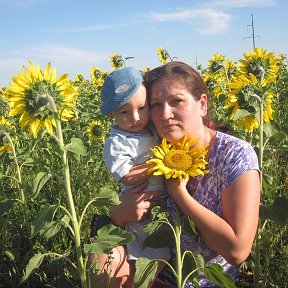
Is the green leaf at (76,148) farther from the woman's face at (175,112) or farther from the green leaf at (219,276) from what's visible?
the green leaf at (219,276)

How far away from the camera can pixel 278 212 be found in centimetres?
191

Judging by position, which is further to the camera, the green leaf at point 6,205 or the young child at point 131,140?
the green leaf at point 6,205

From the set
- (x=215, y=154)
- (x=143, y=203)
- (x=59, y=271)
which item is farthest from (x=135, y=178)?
(x=59, y=271)

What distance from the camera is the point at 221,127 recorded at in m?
2.04

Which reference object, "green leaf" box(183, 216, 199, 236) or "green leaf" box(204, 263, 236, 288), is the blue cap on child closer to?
"green leaf" box(183, 216, 199, 236)

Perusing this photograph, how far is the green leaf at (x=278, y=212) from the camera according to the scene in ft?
6.23

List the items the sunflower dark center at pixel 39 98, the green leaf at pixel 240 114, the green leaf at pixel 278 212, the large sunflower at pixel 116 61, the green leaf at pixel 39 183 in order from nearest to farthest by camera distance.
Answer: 1. the green leaf at pixel 39 183
2. the sunflower dark center at pixel 39 98
3. the green leaf at pixel 278 212
4. the green leaf at pixel 240 114
5. the large sunflower at pixel 116 61

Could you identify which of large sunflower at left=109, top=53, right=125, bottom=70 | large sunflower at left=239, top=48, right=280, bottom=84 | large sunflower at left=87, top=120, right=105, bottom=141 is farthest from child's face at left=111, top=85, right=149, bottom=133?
large sunflower at left=109, top=53, right=125, bottom=70

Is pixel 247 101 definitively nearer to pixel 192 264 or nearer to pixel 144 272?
pixel 192 264

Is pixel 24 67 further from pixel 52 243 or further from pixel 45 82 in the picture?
pixel 52 243

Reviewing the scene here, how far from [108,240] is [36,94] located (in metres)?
0.63

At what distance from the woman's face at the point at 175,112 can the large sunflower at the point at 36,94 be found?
360 millimetres


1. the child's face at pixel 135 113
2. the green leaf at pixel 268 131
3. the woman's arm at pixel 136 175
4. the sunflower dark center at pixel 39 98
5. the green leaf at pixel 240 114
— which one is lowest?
the woman's arm at pixel 136 175

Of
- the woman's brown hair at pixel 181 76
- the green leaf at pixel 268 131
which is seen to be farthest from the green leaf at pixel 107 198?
the green leaf at pixel 268 131
